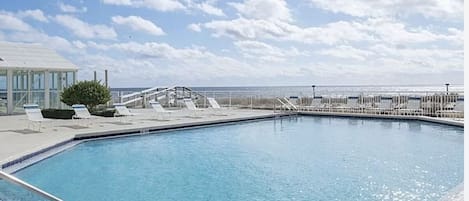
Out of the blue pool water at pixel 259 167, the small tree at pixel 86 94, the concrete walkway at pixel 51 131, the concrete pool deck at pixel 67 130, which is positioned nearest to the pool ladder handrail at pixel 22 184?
the blue pool water at pixel 259 167

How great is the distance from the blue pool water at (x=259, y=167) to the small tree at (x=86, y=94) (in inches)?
122

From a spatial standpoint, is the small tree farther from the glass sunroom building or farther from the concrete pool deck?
the glass sunroom building

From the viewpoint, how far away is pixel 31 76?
15094mm

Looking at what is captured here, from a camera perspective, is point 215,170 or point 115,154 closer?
point 215,170

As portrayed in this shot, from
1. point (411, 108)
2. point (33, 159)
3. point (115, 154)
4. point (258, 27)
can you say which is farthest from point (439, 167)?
point (258, 27)

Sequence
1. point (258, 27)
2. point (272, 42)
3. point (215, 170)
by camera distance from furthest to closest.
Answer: point (272, 42) < point (258, 27) < point (215, 170)

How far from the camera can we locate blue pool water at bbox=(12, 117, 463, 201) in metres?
5.52

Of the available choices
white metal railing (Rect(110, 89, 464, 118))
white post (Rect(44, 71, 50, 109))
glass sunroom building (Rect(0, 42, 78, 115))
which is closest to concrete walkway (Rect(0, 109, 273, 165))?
glass sunroom building (Rect(0, 42, 78, 115))

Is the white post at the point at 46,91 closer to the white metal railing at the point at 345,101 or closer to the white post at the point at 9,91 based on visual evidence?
the white post at the point at 9,91

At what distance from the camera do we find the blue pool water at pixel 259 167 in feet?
18.1

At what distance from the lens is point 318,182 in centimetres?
602

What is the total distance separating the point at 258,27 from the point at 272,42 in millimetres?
3556

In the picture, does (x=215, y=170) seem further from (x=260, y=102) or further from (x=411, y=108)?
(x=260, y=102)

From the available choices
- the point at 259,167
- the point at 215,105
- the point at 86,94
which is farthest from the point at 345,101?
the point at 259,167
